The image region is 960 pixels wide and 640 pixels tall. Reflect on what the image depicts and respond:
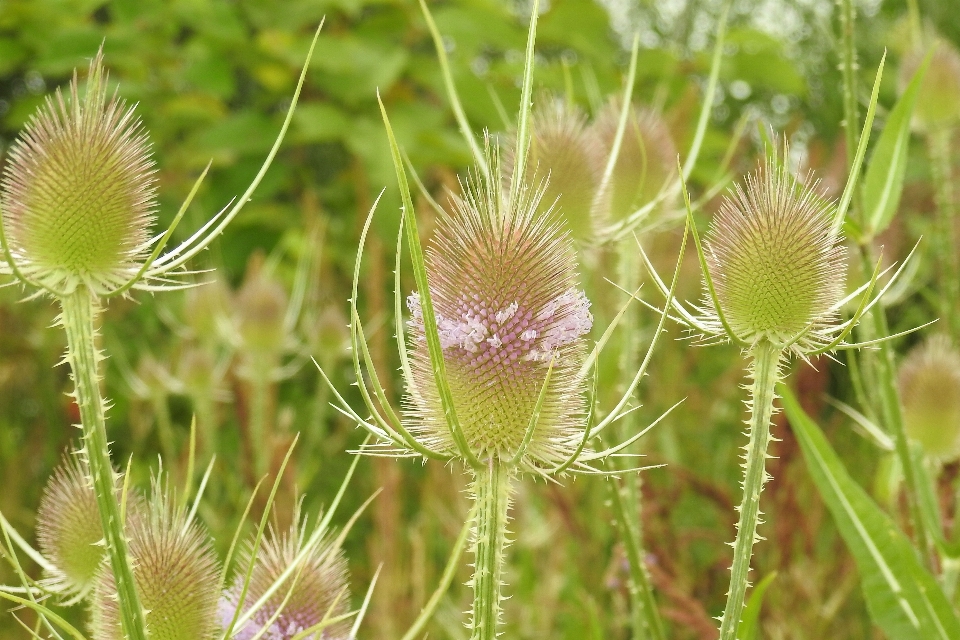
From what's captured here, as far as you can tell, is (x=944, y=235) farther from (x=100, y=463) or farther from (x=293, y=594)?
(x=100, y=463)

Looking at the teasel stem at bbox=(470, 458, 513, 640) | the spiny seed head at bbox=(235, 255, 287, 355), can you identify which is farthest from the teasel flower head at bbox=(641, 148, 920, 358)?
the spiny seed head at bbox=(235, 255, 287, 355)

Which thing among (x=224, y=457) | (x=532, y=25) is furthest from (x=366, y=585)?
(x=532, y=25)

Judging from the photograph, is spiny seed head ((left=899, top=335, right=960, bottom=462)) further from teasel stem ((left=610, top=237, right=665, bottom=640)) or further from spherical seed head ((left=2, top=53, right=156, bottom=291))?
Answer: spherical seed head ((left=2, top=53, right=156, bottom=291))

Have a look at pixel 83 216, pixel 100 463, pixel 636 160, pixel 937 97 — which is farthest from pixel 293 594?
pixel 937 97

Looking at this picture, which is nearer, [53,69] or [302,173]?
[53,69]

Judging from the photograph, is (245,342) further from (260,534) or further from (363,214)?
(260,534)

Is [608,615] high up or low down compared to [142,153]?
down

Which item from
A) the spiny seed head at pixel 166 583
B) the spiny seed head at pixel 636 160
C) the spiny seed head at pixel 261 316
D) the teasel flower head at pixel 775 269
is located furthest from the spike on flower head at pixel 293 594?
the spiny seed head at pixel 261 316
